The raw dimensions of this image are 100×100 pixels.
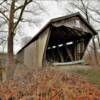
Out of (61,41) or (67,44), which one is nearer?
(67,44)

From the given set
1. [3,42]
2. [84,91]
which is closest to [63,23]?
[84,91]

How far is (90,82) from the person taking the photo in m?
9.91

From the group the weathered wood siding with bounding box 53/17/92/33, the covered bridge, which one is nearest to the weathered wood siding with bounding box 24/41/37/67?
the covered bridge

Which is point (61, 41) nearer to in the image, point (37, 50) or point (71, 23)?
point (37, 50)

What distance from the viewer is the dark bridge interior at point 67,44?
18.2 metres

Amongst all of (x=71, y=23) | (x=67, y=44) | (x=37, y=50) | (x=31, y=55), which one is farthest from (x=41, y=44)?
(x=67, y=44)

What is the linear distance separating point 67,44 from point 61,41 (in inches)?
27.7

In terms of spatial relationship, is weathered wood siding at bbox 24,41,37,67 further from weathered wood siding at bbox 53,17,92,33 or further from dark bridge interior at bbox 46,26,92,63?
weathered wood siding at bbox 53,17,92,33

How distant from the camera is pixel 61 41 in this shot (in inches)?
803

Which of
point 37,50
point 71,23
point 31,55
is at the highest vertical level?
point 71,23

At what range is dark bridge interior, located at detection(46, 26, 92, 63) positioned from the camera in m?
18.2

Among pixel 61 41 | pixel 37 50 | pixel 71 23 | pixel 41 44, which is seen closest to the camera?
pixel 71 23

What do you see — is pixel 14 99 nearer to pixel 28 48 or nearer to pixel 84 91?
pixel 84 91

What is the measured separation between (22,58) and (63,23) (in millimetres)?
9007
